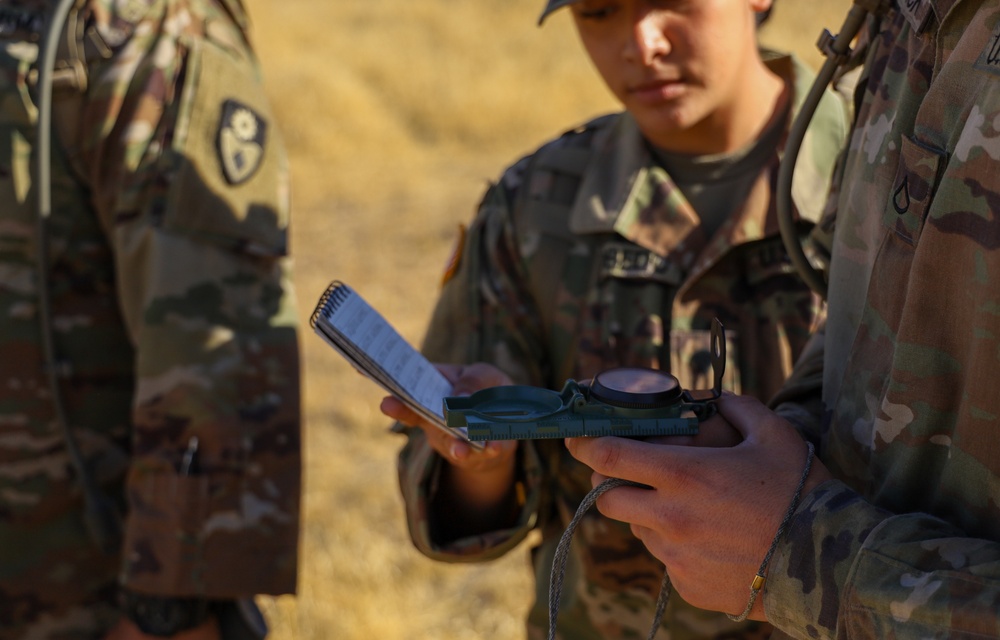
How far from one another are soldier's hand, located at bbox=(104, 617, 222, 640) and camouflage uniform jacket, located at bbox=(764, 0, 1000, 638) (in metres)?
1.36

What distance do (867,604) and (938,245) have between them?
0.37 m

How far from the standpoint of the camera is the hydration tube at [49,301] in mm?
2107

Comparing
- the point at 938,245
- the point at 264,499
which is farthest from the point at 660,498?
the point at 264,499

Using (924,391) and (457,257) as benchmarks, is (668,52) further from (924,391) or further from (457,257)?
(924,391)

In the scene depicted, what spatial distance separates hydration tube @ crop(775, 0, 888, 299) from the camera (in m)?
1.55

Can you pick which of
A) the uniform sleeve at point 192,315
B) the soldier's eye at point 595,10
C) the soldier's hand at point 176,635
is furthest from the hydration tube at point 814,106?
the soldier's hand at point 176,635

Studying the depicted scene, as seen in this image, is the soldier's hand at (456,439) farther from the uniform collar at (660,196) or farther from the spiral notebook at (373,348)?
the uniform collar at (660,196)

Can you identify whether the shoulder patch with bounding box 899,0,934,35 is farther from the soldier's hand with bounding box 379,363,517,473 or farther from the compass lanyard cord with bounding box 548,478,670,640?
the soldier's hand with bounding box 379,363,517,473

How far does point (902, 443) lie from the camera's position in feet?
3.97

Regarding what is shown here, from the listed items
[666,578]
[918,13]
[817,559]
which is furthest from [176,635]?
[918,13]

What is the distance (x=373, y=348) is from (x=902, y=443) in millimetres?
700

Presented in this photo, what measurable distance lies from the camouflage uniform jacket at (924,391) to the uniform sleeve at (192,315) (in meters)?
1.25

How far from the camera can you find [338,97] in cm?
1058

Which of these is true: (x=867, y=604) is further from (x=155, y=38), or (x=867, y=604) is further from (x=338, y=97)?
(x=338, y=97)
